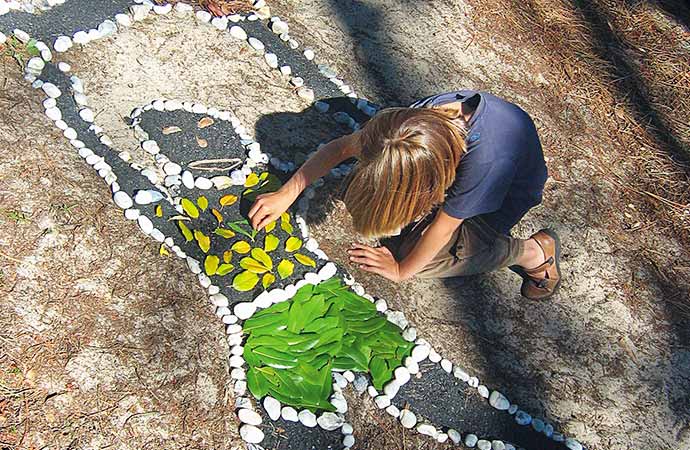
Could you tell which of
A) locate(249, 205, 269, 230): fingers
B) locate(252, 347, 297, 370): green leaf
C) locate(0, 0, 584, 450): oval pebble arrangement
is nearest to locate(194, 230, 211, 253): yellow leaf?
locate(0, 0, 584, 450): oval pebble arrangement

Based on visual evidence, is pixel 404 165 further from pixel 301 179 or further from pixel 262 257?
pixel 262 257

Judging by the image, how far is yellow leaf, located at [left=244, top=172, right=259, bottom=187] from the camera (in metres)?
3.51

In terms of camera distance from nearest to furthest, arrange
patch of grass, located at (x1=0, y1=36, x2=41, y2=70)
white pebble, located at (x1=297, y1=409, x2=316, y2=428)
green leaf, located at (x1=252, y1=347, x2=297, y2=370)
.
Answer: white pebble, located at (x1=297, y1=409, x2=316, y2=428), green leaf, located at (x1=252, y1=347, x2=297, y2=370), patch of grass, located at (x1=0, y1=36, x2=41, y2=70)

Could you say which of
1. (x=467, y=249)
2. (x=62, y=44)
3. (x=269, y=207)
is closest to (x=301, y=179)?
(x=269, y=207)

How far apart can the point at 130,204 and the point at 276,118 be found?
0.96m

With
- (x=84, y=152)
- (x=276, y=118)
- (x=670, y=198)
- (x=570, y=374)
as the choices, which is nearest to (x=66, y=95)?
(x=84, y=152)

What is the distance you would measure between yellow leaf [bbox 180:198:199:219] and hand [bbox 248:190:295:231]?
0.25m

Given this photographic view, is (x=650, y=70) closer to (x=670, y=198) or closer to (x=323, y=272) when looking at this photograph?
(x=670, y=198)

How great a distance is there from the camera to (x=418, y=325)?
10.9 feet

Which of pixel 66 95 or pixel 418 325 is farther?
pixel 66 95

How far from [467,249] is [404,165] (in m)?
0.86

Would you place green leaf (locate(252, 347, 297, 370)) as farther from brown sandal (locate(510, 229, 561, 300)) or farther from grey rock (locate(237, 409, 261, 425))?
brown sandal (locate(510, 229, 561, 300))

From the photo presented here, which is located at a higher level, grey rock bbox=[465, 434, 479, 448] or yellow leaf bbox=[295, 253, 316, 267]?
yellow leaf bbox=[295, 253, 316, 267]

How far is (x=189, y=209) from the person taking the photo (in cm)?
332
